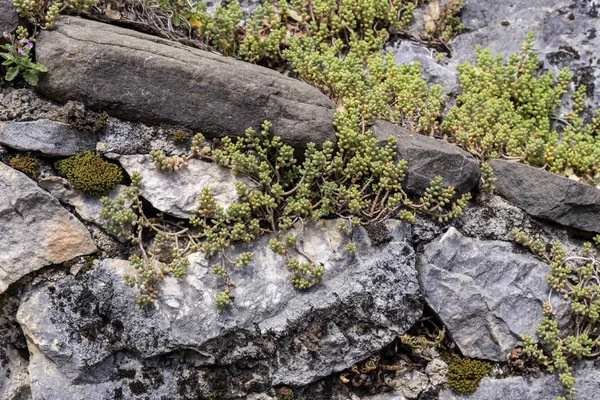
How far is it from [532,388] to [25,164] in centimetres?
483

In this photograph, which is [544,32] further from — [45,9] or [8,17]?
[8,17]

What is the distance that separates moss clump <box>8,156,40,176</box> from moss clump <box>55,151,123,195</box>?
19 centimetres

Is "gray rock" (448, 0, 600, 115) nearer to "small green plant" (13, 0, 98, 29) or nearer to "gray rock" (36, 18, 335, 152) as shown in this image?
"gray rock" (36, 18, 335, 152)

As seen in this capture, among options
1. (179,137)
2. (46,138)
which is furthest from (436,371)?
(46,138)

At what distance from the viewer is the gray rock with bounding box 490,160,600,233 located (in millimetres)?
6113

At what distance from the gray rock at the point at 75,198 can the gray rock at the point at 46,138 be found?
0.85ft

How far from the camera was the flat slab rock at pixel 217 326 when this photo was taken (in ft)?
17.0

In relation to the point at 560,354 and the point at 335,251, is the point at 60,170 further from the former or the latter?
the point at 560,354

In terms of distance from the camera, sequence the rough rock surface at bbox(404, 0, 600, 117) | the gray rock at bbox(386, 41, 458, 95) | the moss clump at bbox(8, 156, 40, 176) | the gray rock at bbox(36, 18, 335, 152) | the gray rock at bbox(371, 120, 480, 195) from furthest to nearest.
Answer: the rough rock surface at bbox(404, 0, 600, 117), the gray rock at bbox(386, 41, 458, 95), the gray rock at bbox(371, 120, 480, 195), the gray rock at bbox(36, 18, 335, 152), the moss clump at bbox(8, 156, 40, 176)

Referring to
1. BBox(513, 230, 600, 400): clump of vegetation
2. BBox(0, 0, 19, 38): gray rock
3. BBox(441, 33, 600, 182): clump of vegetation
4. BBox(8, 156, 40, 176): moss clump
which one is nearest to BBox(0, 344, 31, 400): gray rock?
BBox(8, 156, 40, 176): moss clump

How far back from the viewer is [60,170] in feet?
18.2

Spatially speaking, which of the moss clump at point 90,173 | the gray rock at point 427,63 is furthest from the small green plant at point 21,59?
the gray rock at point 427,63

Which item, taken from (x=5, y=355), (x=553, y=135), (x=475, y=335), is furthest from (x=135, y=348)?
(x=553, y=135)

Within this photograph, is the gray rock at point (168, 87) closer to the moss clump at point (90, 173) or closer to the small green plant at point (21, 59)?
the small green plant at point (21, 59)
